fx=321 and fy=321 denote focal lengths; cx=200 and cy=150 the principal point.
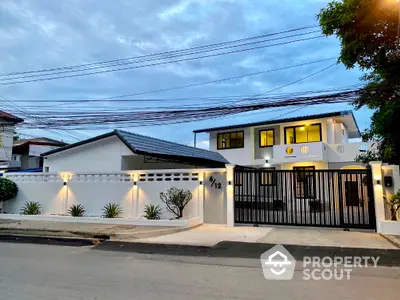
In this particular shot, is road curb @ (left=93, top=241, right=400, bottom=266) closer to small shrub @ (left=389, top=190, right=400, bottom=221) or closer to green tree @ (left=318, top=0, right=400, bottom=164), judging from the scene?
small shrub @ (left=389, top=190, right=400, bottom=221)

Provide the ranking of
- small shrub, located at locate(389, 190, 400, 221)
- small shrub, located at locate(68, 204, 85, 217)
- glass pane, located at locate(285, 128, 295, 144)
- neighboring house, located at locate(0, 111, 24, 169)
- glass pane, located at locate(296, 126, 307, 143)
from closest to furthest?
Result: small shrub, located at locate(389, 190, 400, 221), small shrub, located at locate(68, 204, 85, 217), glass pane, located at locate(296, 126, 307, 143), glass pane, located at locate(285, 128, 295, 144), neighboring house, located at locate(0, 111, 24, 169)

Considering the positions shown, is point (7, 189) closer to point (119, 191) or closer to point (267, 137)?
point (119, 191)

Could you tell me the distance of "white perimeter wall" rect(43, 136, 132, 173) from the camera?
16.1m

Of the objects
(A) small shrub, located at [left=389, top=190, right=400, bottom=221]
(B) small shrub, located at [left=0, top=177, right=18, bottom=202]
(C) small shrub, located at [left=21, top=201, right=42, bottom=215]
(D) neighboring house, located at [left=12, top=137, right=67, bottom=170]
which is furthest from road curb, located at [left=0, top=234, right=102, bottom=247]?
(D) neighboring house, located at [left=12, top=137, right=67, bottom=170]

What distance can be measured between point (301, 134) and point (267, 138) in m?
2.63

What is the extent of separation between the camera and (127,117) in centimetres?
1530

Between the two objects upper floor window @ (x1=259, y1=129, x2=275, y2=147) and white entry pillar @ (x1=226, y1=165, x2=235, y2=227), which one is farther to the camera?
upper floor window @ (x1=259, y1=129, x2=275, y2=147)

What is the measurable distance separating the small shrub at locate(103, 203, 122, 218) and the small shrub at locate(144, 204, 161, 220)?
4.19 feet

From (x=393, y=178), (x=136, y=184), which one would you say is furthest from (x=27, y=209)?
(x=393, y=178)

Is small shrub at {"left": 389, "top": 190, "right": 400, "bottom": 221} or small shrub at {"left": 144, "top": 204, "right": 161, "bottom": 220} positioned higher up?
small shrub at {"left": 389, "top": 190, "right": 400, "bottom": 221}

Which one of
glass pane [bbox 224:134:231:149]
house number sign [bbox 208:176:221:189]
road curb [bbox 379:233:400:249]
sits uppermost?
glass pane [bbox 224:134:231:149]

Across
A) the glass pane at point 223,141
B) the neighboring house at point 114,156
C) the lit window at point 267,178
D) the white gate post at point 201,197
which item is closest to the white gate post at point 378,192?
the lit window at point 267,178

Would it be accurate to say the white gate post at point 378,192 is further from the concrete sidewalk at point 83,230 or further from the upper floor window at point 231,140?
the upper floor window at point 231,140

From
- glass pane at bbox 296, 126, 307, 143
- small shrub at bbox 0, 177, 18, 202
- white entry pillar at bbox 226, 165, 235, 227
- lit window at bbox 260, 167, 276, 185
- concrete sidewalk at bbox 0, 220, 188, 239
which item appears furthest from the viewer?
glass pane at bbox 296, 126, 307, 143
